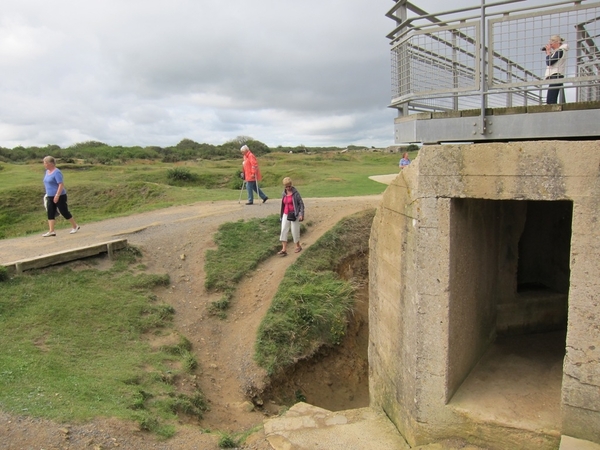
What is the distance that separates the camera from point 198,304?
366 inches

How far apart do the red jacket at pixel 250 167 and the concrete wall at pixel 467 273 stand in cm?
729

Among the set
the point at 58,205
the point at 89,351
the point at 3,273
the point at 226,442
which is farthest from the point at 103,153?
the point at 226,442

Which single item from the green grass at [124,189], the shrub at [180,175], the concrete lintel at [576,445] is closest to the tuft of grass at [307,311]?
the concrete lintel at [576,445]

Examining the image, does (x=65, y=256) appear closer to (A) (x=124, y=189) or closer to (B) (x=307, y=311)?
(B) (x=307, y=311)

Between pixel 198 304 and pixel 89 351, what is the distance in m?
2.57

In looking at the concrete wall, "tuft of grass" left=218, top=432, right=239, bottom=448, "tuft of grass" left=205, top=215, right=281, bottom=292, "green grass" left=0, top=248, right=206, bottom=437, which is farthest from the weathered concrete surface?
"tuft of grass" left=205, top=215, right=281, bottom=292

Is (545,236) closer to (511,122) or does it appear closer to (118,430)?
(511,122)

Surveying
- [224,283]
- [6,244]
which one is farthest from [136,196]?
[224,283]

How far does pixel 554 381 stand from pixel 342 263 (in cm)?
615

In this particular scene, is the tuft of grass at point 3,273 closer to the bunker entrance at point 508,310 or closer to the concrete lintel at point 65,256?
the concrete lintel at point 65,256

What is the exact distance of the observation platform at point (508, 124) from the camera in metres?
4.39

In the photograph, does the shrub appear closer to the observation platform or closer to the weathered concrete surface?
the weathered concrete surface

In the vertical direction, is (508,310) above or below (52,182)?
below

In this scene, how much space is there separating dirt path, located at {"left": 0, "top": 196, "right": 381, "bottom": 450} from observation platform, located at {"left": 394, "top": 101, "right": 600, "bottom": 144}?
154 inches
